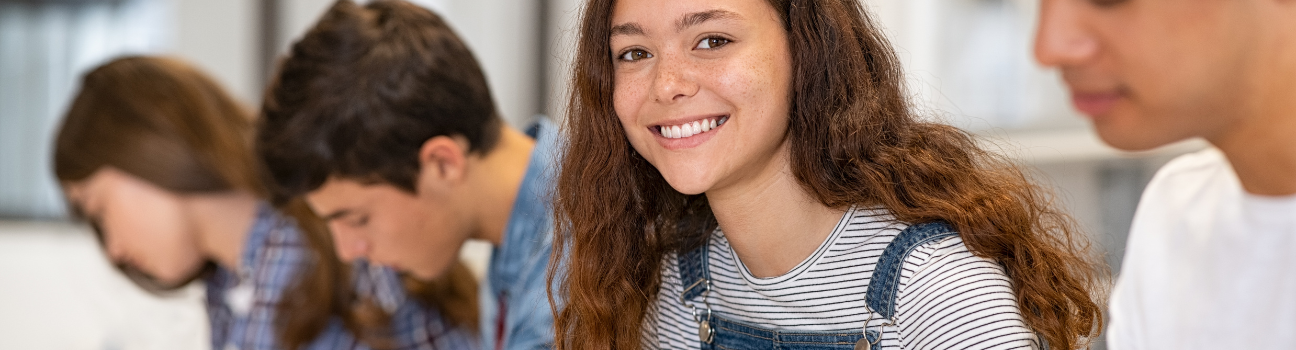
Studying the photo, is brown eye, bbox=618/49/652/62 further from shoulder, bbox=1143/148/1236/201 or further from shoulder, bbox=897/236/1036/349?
shoulder, bbox=1143/148/1236/201

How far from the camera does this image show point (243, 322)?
5.53 ft

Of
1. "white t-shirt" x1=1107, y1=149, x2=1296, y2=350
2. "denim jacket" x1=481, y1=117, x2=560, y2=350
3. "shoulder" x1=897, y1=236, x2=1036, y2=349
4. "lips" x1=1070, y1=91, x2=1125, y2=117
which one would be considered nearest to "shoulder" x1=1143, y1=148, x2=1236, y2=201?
"white t-shirt" x1=1107, y1=149, x2=1296, y2=350

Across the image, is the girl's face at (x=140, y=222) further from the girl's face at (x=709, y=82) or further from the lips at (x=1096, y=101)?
the lips at (x=1096, y=101)

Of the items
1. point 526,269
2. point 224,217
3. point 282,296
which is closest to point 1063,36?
point 526,269

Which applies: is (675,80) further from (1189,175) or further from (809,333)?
(1189,175)

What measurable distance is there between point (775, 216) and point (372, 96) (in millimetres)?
578

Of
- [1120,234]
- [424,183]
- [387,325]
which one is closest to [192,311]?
Answer: [387,325]

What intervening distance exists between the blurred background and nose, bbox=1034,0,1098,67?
6.14ft

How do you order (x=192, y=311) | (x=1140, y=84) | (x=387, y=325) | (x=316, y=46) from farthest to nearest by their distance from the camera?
1. (x=192, y=311)
2. (x=387, y=325)
3. (x=316, y=46)
4. (x=1140, y=84)

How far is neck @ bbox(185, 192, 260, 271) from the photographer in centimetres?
176

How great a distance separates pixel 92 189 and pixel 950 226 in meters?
1.46

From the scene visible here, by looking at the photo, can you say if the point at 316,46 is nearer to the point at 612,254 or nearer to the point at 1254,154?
the point at 612,254

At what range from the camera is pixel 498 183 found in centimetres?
136

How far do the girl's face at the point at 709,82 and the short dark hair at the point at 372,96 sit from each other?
47cm
